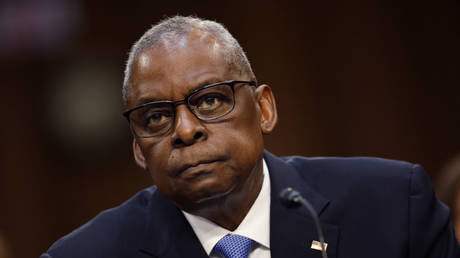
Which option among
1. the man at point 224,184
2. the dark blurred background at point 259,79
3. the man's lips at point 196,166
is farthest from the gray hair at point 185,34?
the dark blurred background at point 259,79

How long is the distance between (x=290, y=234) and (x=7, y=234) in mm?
3695

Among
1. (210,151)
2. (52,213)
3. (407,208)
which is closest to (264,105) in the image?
(210,151)

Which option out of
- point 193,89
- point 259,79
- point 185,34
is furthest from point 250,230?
point 259,79

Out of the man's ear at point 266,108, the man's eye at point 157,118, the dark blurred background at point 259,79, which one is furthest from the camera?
the dark blurred background at point 259,79

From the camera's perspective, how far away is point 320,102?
4715 mm

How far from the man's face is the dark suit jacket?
0.22 m

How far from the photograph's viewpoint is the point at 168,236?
203 cm

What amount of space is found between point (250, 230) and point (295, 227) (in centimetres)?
16

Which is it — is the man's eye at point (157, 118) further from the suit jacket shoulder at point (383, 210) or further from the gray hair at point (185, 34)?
the suit jacket shoulder at point (383, 210)

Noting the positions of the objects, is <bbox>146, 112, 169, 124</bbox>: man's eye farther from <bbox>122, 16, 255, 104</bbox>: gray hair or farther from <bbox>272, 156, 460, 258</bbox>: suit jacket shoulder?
<bbox>272, 156, 460, 258</bbox>: suit jacket shoulder

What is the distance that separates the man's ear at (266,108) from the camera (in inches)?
81.7

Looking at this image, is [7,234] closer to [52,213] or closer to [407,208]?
[52,213]

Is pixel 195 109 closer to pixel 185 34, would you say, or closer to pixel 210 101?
pixel 210 101

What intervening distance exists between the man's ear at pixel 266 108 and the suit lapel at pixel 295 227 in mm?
212
